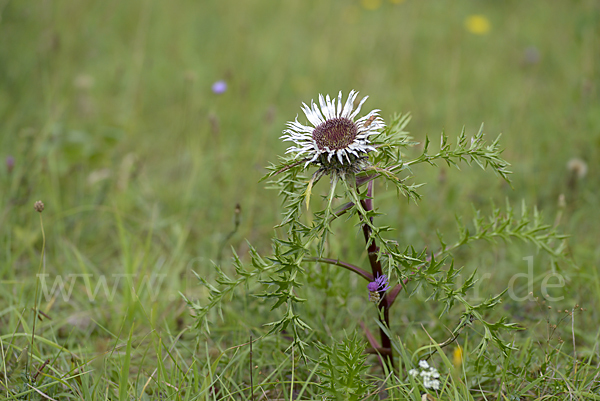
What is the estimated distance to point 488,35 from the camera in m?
5.56

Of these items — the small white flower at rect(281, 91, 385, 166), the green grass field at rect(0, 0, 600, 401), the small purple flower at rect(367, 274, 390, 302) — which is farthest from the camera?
the green grass field at rect(0, 0, 600, 401)

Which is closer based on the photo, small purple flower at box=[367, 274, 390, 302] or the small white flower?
the small white flower

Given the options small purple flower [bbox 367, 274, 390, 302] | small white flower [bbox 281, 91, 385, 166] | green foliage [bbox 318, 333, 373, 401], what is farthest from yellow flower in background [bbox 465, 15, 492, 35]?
green foliage [bbox 318, 333, 373, 401]

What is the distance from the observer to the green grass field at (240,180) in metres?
1.89

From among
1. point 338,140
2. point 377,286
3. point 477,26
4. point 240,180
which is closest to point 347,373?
point 377,286

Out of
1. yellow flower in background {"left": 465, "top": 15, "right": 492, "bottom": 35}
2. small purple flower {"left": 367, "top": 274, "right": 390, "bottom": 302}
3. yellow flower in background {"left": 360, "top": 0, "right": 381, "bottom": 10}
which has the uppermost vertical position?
yellow flower in background {"left": 360, "top": 0, "right": 381, "bottom": 10}

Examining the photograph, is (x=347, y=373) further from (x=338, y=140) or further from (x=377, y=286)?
(x=338, y=140)

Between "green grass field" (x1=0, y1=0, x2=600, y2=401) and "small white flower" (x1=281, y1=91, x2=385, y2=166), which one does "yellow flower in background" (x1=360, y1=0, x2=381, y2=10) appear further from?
"small white flower" (x1=281, y1=91, x2=385, y2=166)

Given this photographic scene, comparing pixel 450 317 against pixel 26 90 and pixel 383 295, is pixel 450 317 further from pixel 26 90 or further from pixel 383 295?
pixel 26 90

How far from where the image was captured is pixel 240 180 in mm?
3574

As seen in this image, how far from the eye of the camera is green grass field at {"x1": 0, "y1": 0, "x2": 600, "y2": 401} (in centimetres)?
189

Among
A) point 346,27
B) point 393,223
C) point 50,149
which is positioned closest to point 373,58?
point 346,27

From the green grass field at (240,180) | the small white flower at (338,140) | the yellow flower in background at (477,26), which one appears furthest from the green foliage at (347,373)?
the yellow flower in background at (477,26)

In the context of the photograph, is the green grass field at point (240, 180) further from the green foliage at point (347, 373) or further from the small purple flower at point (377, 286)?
the small purple flower at point (377, 286)
